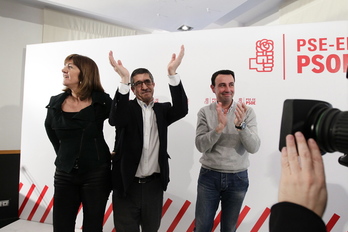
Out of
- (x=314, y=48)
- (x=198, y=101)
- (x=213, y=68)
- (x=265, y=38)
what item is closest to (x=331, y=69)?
(x=314, y=48)

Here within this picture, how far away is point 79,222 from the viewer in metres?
Answer: 2.52

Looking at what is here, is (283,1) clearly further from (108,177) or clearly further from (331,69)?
(108,177)

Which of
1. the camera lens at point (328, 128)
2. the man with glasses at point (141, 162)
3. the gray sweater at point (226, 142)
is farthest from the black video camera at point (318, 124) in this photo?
the gray sweater at point (226, 142)

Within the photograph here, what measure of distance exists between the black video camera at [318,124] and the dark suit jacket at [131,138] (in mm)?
1027

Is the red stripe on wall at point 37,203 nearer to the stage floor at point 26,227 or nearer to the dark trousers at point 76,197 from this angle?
the stage floor at point 26,227

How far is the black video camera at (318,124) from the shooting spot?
1.77 ft

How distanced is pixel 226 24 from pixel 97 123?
303 centimetres

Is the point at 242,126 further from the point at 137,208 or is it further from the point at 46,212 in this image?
the point at 46,212

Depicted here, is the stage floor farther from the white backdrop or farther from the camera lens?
the camera lens

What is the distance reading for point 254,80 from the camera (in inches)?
83.6

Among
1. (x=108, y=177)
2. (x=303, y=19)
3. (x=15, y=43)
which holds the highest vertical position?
(x=303, y=19)

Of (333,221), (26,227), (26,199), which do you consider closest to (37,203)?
(26,199)

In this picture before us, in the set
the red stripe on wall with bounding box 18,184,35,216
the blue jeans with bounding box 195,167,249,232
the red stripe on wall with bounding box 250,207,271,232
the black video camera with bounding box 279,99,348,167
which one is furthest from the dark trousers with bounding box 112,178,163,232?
the red stripe on wall with bounding box 18,184,35,216

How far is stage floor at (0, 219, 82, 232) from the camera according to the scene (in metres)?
2.53
